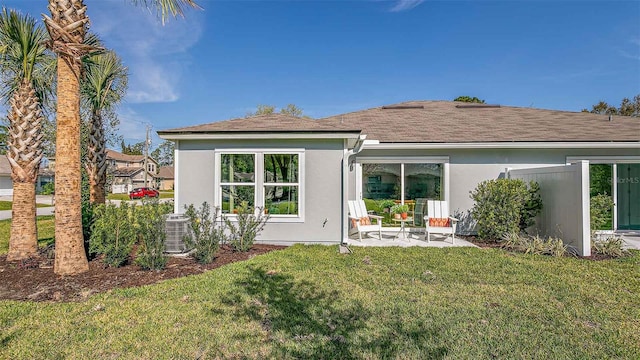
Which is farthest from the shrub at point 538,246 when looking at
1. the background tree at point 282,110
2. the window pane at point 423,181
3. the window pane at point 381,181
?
the background tree at point 282,110

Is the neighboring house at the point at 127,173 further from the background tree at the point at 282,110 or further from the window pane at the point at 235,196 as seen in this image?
the window pane at the point at 235,196

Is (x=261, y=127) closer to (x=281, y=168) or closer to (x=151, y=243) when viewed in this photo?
(x=281, y=168)

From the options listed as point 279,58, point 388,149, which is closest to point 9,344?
point 388,149

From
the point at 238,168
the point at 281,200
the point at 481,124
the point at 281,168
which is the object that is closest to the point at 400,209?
the point at 281,200

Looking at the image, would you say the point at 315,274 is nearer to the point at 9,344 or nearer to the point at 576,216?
the point at 9,344

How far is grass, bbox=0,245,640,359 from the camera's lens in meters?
2.86

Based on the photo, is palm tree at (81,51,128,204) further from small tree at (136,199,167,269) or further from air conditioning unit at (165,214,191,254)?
small tree at (136,199,167,269)

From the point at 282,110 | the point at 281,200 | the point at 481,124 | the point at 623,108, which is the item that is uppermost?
the point at 282,110

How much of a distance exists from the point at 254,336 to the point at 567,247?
7427 millimetres

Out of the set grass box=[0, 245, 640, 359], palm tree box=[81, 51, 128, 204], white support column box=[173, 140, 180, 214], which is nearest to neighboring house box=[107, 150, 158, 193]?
palm tree box=[81, 51, 128, 204]

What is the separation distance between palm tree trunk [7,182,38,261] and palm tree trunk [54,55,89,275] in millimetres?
1667

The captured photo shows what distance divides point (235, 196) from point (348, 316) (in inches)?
Answer: 208

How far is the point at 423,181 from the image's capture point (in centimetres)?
939

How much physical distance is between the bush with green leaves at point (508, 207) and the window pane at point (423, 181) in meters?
1.54
